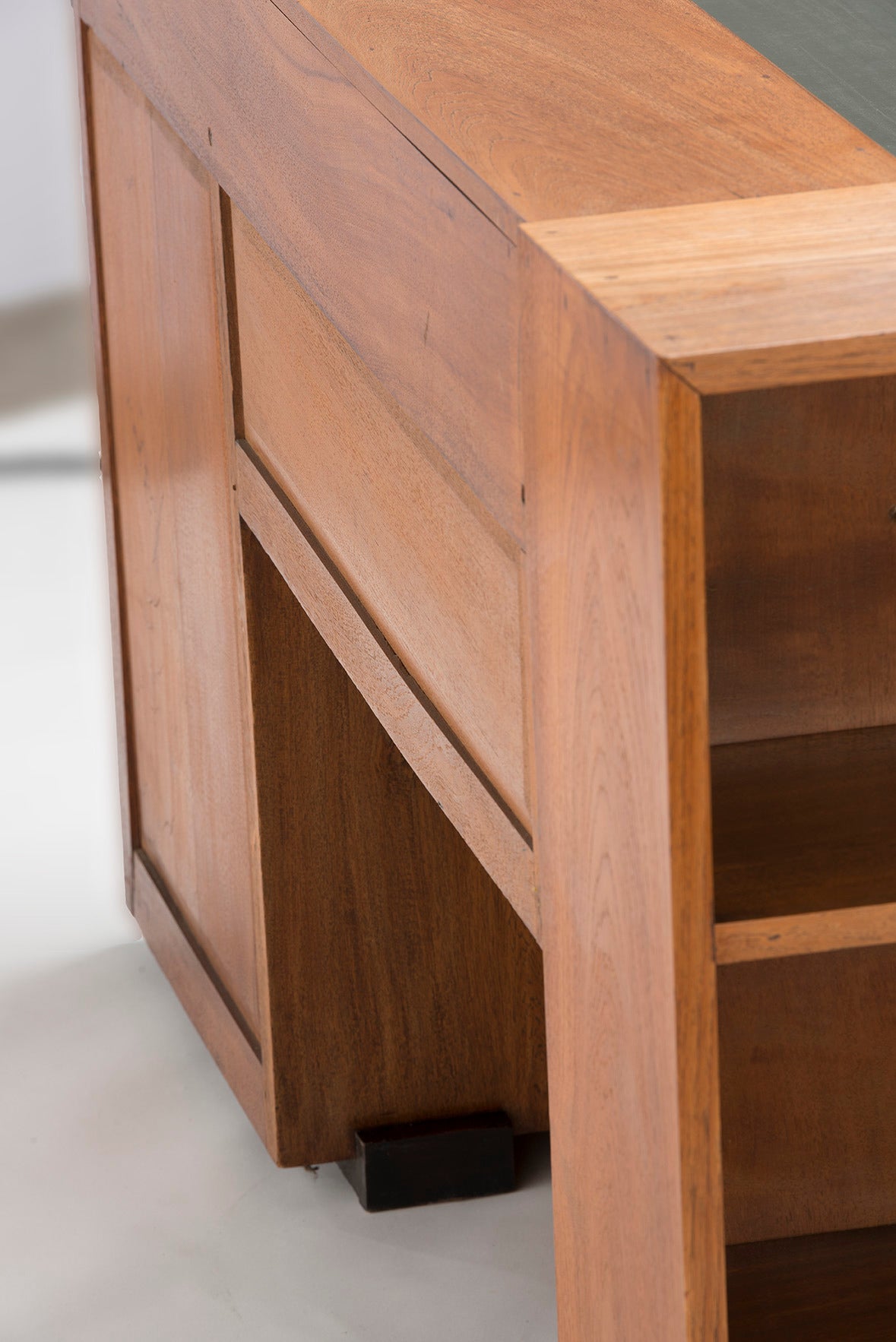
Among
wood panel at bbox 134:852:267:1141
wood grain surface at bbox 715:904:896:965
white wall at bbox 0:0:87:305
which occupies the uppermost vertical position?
white wall at bbox 0:0:87:305

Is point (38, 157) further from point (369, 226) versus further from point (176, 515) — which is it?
point (369, 226)

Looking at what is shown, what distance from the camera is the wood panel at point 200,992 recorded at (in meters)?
2.03

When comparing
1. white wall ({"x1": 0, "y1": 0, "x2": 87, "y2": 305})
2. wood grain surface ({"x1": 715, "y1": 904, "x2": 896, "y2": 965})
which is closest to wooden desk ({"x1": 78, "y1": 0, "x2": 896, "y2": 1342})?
wood grain surface ({"x1": 715, "y1": 904, "x2": 896, "y2": 965})

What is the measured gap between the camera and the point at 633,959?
984 mm

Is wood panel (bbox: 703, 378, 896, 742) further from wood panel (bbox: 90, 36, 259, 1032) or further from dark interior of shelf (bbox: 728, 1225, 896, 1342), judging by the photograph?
wood panel (bbox: 90, 36, 259, 1032)

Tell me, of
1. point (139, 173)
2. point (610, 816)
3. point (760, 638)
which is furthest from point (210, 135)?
point (610, 816)

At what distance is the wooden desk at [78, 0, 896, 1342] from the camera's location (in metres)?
0.95

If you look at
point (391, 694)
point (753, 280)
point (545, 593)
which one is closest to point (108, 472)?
point (391, 694)

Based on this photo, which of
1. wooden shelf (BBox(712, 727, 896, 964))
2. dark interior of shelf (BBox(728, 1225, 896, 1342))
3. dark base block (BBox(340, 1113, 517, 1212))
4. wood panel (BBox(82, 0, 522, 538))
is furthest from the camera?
dark base block (BBox(340, 1113, 517, 1212))

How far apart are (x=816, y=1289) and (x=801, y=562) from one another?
0.55 m

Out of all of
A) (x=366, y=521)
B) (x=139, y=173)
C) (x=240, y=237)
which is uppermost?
(x=139, y=173)

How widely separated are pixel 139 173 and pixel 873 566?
974mm

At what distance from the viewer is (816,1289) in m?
1.50

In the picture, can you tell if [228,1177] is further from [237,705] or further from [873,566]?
[873,566]
